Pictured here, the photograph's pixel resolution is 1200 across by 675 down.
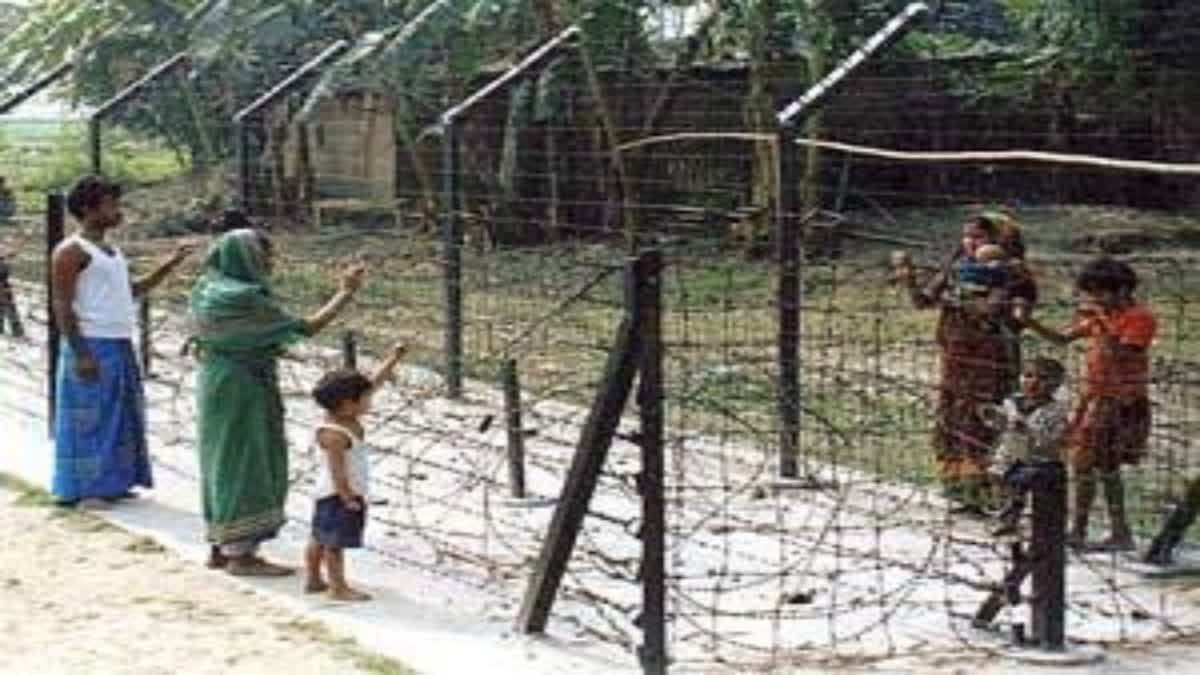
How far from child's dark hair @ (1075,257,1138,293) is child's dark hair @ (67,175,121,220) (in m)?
3.94

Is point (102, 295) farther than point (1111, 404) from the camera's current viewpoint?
Yes

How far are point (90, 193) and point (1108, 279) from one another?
407 cm

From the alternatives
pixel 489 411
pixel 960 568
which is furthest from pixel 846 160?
pixel 960 568

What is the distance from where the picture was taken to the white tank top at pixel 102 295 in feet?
28.8

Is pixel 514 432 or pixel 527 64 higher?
pixel 527 64

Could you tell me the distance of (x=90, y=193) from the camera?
8648mm

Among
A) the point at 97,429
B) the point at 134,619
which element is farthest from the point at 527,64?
the point at 134,619

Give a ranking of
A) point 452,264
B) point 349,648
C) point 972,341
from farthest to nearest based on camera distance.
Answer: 1. point 452,264
2. point 972,341
3. point 349,648

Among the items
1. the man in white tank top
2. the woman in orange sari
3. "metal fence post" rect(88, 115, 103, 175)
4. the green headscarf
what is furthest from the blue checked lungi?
"metal fence post" rect(88, 115, 103, 175)

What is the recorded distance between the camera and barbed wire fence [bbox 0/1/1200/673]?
22.0 feet

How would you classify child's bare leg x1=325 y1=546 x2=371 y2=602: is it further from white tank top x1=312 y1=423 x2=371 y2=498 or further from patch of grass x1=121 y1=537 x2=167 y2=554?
patch of grass x1=121 y1=537 x2=167 y2=554

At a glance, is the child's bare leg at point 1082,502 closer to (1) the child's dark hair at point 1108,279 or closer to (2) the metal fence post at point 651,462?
(1) the child's dark hair at point 1108,279

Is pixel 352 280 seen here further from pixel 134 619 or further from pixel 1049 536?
pixel 1049 536

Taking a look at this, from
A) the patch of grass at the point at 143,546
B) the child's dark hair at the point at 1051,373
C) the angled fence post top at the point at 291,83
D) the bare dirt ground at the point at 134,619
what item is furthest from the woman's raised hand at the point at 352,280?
the angled fence post top at the point at 291,83
